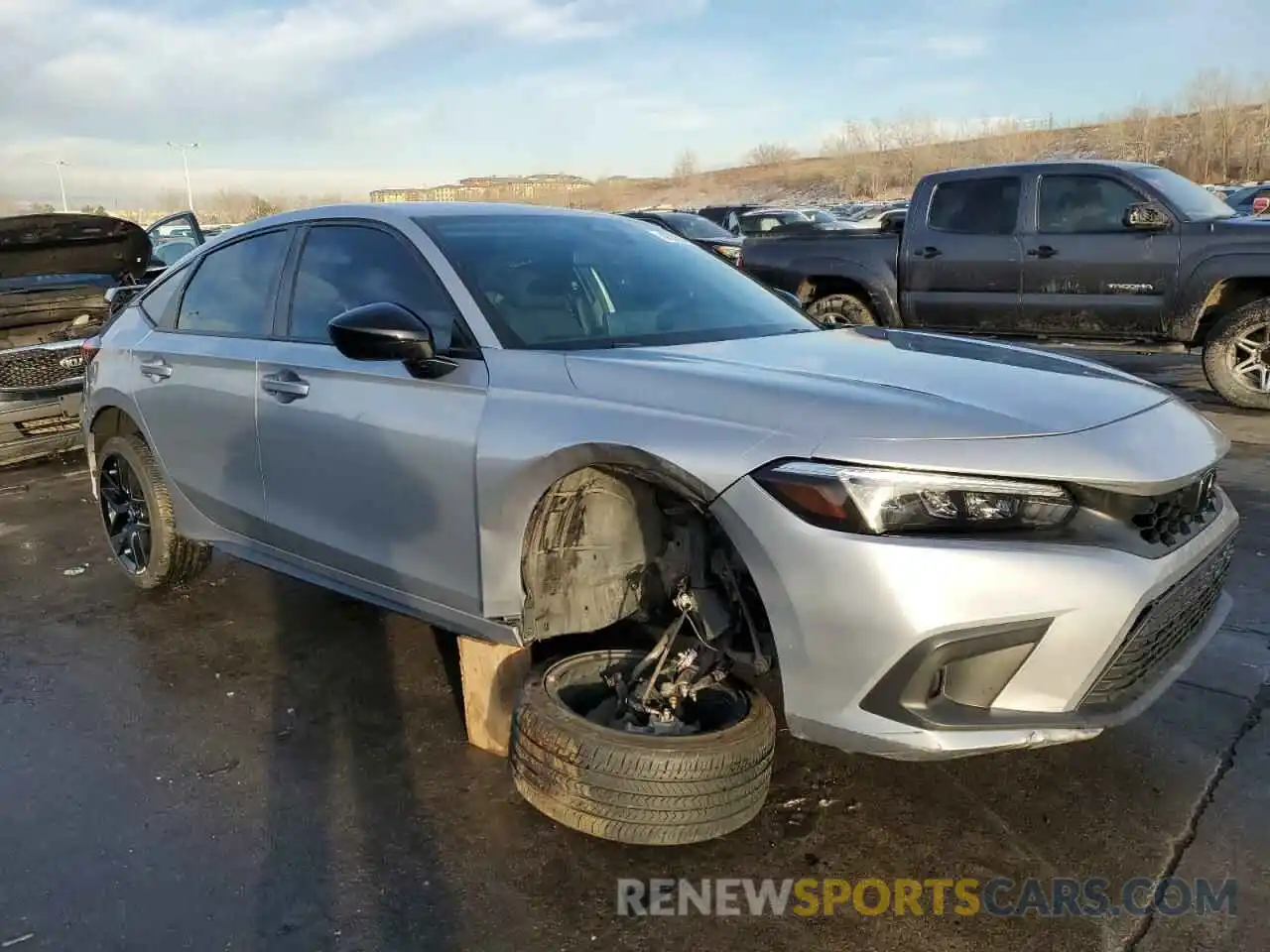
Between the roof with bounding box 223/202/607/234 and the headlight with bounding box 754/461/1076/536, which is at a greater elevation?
the roof with bounding box 223/202/607/234

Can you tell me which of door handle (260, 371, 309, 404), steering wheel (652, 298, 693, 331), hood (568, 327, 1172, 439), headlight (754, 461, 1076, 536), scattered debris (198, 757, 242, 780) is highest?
steering wheel (652, 298, 693, 331)

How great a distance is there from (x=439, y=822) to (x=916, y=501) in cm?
153

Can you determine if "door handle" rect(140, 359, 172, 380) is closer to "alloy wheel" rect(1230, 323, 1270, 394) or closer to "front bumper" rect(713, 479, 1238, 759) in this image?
"front bumper" rect(713, 479, 1238, 759)

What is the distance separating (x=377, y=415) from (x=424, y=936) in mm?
1486

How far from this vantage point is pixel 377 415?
311 centimetres

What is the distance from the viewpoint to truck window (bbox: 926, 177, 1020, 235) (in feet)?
27.9

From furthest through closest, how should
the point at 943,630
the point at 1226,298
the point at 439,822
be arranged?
the point at 1226,298 < the point at 439,822 < the point at 943,630

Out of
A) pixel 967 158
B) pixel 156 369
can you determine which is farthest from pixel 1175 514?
pixel 967 158

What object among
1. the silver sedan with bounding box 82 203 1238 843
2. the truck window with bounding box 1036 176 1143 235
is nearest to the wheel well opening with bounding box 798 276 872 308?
the truck window with bounding box 1036 176 1143 235

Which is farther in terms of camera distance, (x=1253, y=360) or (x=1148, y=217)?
(x=1148, y=217)

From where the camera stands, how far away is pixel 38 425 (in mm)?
7031

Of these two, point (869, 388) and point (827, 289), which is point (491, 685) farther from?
point (827, 289)

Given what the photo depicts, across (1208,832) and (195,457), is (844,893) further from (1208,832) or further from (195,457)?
(195,457)

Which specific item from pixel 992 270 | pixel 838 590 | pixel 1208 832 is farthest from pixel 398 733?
pixel 992 270
